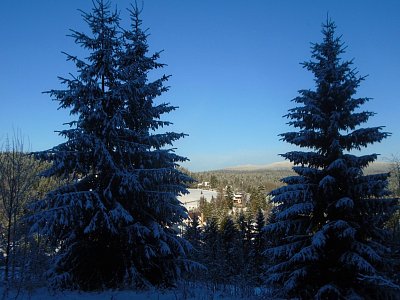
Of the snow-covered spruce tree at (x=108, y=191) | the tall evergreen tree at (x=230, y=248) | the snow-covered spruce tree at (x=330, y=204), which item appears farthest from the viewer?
the tall evergreen tree at (x=230, y=248)

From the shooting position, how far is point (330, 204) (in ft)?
43.0

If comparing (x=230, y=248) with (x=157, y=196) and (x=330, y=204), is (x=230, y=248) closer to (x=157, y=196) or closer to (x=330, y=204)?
(x=330, y=204)

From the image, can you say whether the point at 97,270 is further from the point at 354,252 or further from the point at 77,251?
the point at 354,252

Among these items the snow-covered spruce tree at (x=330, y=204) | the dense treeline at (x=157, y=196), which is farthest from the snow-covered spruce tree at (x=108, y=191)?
the snow-covered spruce tree at (x=330, y=204)

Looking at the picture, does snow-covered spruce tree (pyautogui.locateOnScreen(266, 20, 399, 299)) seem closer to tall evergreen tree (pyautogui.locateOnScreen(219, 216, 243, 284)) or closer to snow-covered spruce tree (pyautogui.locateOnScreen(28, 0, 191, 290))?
snow-covered spruce tree (pyautogui.locateOnScreen(28, 0, 191, 290))

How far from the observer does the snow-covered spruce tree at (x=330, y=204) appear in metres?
12.4

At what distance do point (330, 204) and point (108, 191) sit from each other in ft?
26.5

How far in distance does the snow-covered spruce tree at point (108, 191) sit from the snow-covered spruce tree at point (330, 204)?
4256 mm

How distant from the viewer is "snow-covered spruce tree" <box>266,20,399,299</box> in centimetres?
1242

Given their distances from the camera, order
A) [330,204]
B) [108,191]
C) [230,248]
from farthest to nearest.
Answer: [230,248], [330,204], [108,191]

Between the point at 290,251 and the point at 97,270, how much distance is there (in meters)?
7.08

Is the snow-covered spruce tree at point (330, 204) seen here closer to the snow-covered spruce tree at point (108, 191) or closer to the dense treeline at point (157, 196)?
the dense treeline at point (157, 196)

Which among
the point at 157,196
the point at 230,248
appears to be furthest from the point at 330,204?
the point at 230,248

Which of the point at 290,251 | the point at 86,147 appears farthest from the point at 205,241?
the point at 86,147
